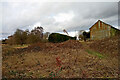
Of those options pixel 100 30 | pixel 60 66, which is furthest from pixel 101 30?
pixel 60 66

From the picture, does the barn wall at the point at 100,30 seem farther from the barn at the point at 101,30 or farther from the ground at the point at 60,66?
the ground at the point at 60,66

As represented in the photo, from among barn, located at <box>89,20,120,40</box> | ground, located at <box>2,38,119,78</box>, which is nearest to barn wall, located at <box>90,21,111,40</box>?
barn, located at <box>89,20,120,40</box>

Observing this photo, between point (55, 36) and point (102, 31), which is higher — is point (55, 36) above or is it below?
below

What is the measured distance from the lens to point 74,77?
3.18 m

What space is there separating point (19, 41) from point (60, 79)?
18378mm

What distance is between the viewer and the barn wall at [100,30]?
56.1 ft

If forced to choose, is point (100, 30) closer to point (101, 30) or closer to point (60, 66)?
point (101, 30)

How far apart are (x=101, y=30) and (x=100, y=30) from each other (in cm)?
20

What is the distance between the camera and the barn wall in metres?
17.1

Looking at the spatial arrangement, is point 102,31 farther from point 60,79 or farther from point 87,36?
point 60,79

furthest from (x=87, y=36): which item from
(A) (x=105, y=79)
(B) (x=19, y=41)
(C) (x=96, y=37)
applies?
(A) (x=105, y=79)

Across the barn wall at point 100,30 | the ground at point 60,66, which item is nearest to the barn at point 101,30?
the barn wall at point 100,30

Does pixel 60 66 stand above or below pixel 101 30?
below

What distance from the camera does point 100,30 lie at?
18.0 metres
